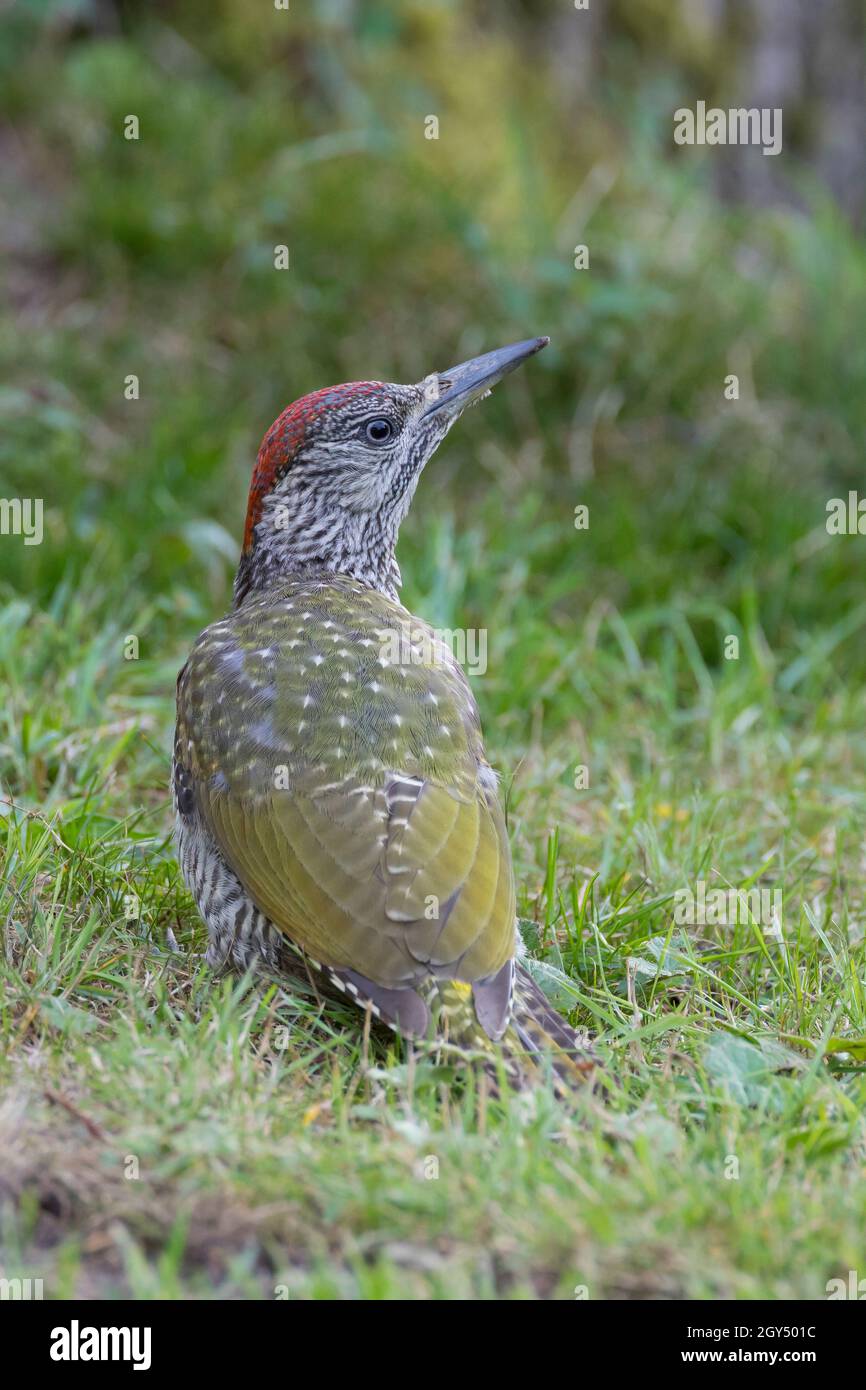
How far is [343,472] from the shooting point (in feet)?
14.5

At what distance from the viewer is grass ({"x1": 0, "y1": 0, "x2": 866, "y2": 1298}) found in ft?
9.12

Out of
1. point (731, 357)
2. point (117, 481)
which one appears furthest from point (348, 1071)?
point (731, 357)

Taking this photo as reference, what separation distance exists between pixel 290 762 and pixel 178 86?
4.78 m

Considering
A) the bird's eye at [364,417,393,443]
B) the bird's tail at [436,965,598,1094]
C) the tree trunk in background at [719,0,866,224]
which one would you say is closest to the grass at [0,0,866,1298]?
the bird's tail at [436,965,598,1094]

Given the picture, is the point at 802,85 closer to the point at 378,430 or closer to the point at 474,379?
the point at 474,379

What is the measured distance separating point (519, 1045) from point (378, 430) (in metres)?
1.86

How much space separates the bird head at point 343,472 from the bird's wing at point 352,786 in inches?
13.2

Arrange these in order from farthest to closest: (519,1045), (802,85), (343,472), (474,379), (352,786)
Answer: (802,85), (474,379), (343,472), (352,786), (519,1045)

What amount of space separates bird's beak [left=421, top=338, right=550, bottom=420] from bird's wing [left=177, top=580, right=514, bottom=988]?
0.72m

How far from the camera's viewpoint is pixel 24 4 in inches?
287

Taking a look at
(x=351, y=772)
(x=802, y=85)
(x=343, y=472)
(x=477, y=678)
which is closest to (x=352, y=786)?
(x=351, y=772)
